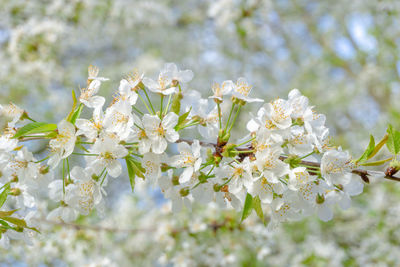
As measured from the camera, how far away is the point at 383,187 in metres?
4.04

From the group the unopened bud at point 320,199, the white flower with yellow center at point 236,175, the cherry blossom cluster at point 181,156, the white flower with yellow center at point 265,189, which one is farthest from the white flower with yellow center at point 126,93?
the unopened bud at point 320,199

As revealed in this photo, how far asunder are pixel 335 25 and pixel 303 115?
611 cm

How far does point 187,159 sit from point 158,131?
143 mm

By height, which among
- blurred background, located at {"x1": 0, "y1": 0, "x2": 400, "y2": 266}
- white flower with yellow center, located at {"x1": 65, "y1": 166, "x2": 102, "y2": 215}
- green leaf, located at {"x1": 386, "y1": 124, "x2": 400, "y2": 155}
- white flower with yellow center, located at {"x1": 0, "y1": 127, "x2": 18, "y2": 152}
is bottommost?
blurred background, located at {"x1": 0, "y1": 0, "x2": 400, "y2": 266}

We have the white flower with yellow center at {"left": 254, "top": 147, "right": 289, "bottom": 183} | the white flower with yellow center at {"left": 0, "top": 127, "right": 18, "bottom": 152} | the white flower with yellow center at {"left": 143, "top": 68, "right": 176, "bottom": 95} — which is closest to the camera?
the white flower with yellow center at {"left": 254, "top": 147, "right": 289, "bottom": 183}

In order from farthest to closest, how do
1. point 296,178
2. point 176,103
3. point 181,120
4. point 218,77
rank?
1. point 218,77
2. point 176,103
3. point 181,120
4. point 296,178

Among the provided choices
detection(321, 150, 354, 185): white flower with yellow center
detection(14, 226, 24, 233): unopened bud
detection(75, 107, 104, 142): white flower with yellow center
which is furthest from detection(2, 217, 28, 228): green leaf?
detection(321, 150, 354, 185): white flower with yellow center

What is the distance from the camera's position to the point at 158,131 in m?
1.09

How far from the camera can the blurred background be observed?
288 cm

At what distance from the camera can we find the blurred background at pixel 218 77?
288 centimetres

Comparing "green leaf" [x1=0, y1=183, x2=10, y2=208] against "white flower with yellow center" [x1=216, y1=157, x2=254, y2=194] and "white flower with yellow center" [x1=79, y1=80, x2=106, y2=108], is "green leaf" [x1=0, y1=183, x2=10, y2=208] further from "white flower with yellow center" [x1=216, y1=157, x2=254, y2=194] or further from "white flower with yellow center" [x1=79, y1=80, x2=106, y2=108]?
"white flower with yellow center" [x1=216, y1=157, x2=254, y2=194]

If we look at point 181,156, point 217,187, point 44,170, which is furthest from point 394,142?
point 44,170

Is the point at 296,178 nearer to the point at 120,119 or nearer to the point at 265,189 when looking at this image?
the point at 265,189

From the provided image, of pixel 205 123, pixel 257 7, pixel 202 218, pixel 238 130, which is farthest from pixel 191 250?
pixel 238 130
